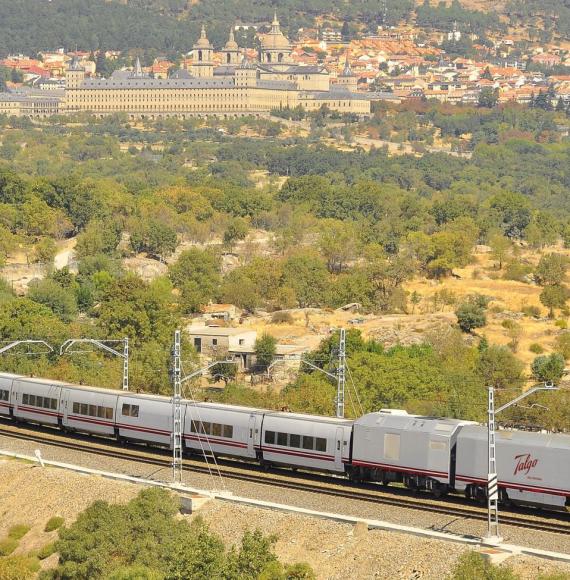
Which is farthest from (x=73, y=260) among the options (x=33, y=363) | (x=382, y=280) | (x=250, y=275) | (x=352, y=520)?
(x=352, y=520)

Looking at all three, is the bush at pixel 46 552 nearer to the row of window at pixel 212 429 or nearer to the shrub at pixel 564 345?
the row of window at pixel 212 429

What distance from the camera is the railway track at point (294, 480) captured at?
35031 mm

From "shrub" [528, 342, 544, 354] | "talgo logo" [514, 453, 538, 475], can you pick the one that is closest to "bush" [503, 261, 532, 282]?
"shrub" [528, 342, 544, 354]

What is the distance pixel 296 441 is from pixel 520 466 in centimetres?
693

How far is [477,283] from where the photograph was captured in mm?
107188

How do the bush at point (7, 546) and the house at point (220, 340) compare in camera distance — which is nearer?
the bush at point (7, 546)

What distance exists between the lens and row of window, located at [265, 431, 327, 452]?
1538 inches

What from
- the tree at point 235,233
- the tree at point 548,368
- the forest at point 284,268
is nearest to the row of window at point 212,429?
the forest at point 284,268

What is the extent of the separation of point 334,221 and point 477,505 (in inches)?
3612

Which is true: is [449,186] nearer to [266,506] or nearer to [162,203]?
[162,203]

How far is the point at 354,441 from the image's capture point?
3825 cm

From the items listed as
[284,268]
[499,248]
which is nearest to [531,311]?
[284,268]

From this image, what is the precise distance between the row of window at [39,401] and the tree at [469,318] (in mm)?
44306

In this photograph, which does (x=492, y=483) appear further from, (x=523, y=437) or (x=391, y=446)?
(x=391, y=446)
